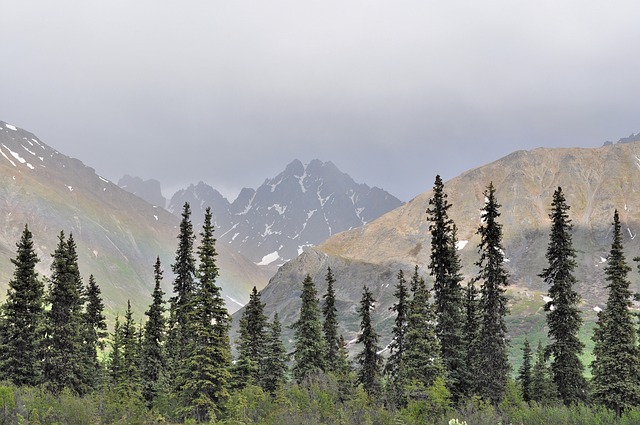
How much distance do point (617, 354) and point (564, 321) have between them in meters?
4.50

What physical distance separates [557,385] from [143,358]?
3662cm

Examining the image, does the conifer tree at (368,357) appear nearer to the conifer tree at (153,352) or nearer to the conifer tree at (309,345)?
the conifer tree at (309,345)

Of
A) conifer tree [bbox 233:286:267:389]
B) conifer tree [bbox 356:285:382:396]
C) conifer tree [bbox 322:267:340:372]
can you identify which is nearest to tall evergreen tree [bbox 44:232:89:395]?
conifer tree [bbox 233:286:267:389]

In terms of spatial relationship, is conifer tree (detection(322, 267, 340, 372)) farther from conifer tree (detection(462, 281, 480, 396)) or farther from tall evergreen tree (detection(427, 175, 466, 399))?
tall evergreen tree (detection(427, 175, 466, 399))

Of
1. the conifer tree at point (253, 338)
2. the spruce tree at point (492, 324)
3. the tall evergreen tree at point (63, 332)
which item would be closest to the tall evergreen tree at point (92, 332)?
the tall evergreen tree at point (63, 332)

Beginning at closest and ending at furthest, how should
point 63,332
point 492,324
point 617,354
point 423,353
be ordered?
point 423,353 → point 617,354 → point 492,324 → point 63,332

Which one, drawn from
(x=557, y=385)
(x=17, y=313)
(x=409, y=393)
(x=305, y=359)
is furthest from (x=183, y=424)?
(x=557, y=385)

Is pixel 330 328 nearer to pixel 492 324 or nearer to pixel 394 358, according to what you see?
pixel 394 358

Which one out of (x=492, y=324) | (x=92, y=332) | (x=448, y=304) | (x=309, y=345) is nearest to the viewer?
(x=492, y=324)

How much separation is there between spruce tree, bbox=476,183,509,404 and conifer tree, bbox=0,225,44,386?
110 feet

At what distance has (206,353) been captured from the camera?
32.6 meters

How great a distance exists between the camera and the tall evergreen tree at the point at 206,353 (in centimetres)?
3153

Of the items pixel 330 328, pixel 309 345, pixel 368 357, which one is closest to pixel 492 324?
pixel 368 357

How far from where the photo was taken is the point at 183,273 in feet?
144
